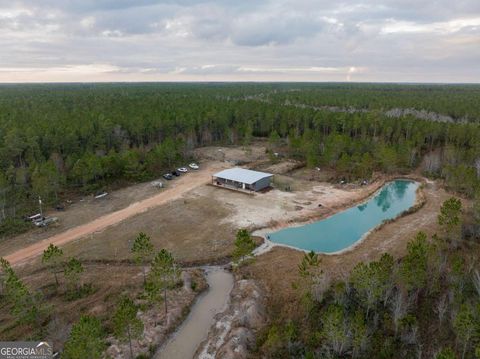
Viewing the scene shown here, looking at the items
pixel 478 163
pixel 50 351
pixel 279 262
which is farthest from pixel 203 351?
pixel 478 163

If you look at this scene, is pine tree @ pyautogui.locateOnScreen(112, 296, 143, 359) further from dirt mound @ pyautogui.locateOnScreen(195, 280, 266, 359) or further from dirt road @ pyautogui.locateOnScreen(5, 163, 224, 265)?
dirt road @ pyautogui.locateOnScreen(5, 163, 224, 265)

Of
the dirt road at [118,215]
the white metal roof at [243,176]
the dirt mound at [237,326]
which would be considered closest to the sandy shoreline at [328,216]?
the dirt mound at [237,326]

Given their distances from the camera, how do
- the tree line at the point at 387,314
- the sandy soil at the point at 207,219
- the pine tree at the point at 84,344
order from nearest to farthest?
the pine tree at the point at 84,344 → the tree line at the point at 387,314 → the sandy soil at the point at 207,219

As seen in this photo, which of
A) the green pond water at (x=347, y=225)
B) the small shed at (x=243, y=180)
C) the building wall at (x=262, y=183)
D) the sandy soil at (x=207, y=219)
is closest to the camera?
the sandy soil at (x=207, y=219)

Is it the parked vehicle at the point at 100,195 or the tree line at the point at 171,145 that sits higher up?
the tree line at the point at 171,145

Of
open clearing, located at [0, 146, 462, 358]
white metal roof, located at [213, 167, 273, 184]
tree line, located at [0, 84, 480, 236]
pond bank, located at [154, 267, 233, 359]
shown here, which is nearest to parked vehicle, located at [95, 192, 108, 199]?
open clearing, located at [0, 146, 462, 358]

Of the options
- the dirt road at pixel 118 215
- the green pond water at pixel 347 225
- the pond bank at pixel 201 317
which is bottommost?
the pond bank at pixel 201 317

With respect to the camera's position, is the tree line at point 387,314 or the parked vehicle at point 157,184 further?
the parked vehicle at point 157,184

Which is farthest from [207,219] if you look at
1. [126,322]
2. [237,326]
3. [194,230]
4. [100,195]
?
[126,322]

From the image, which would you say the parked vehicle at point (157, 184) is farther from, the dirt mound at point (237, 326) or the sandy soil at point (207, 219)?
the dirt mound at point (237, 326)
